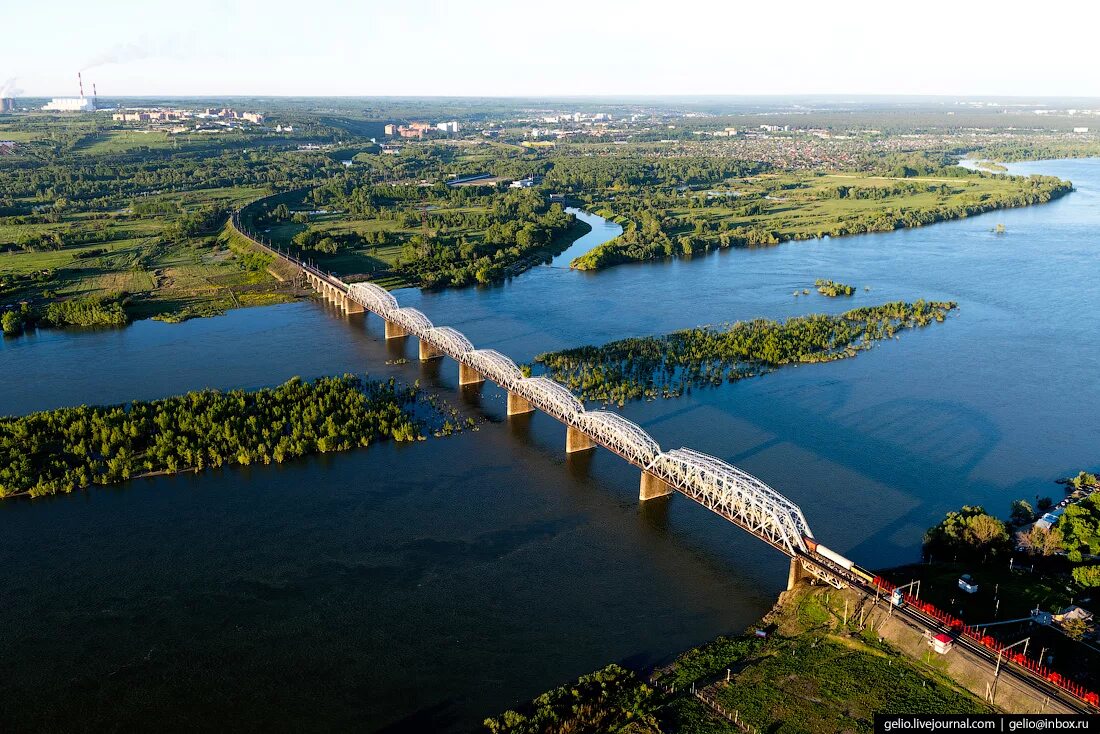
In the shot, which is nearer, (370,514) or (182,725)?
(182,725)

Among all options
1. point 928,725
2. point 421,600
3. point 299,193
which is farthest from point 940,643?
point 299,193

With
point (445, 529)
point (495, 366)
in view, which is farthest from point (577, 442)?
point (445, 529)

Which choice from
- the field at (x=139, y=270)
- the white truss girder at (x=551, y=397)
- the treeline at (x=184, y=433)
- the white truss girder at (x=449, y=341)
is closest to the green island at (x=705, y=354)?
the white truss girder at (x=551, y=397)

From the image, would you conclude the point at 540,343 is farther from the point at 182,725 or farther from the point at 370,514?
the point at 182,725

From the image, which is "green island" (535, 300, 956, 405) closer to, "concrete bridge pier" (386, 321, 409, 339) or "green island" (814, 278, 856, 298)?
"green island" (814, 278, 856, 298)

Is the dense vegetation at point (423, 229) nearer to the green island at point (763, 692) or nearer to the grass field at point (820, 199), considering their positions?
the grass field at point (820, 199)

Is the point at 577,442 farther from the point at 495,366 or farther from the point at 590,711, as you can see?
the point at 590,711
